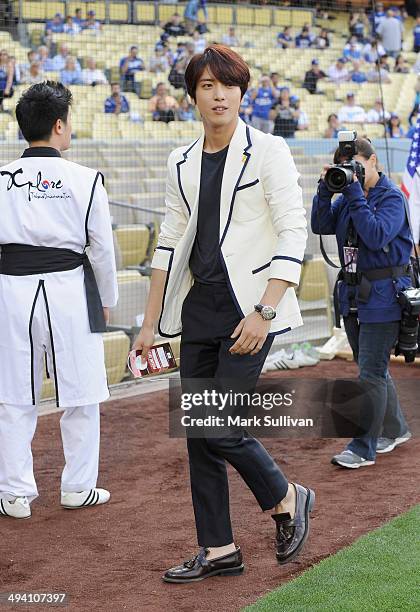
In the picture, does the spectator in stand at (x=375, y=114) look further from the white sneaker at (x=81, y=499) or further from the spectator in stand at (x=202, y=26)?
the white sneaker at (x=81, y=499)

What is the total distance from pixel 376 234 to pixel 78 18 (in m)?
12.2

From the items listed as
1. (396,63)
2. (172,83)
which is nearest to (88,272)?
(172,83)

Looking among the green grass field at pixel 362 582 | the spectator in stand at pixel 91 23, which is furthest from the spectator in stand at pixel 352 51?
the green grass field at pixel 362 582

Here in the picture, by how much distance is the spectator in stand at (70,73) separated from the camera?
1500 cm

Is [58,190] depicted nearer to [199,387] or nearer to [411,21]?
[199,387]

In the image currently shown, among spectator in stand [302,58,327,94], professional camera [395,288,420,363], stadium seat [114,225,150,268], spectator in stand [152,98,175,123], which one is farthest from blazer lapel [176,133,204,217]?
spectator in stand [302,58,327,94]

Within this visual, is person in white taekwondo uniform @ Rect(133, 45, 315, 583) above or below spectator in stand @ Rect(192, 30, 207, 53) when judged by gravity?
below

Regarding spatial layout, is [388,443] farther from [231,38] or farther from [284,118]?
[231,38]

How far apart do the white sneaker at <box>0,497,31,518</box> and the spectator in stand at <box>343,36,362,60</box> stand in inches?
692

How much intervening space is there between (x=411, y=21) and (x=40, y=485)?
2437 centimetres

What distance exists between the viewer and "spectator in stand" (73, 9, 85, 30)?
16316mm

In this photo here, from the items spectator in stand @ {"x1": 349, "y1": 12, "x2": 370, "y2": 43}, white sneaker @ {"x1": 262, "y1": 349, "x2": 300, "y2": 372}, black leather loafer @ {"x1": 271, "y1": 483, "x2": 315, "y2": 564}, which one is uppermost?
spectator in stand @ {"x1": 349, "y1": 12, "x2": 370, "y2": 43}

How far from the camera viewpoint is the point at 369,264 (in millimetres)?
5629

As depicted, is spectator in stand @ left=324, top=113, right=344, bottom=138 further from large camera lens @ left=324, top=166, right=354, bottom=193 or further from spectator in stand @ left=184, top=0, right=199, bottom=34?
large camera lens @ left=324, top=166, right=354, bottom=193
